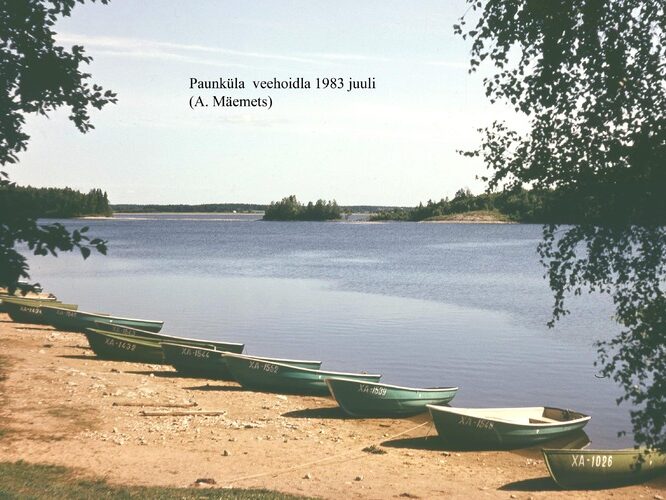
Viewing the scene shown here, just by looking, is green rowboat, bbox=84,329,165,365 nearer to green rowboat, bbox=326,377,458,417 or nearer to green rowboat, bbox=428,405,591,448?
green rowboat, bbox=326,377,458,417

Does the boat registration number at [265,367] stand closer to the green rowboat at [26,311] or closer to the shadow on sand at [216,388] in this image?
the shadow on sand at [216,388]

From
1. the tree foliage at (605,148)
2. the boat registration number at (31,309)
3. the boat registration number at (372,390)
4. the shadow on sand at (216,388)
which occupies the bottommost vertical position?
the shadow on sand at (216,388)

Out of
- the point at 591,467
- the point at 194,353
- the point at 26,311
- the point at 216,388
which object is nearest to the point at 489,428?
the point at 591,467

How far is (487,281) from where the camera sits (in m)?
63.0

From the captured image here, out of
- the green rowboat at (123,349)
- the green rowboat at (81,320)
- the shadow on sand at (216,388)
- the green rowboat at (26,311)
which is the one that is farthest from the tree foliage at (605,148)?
the green rowboat at (26,311)

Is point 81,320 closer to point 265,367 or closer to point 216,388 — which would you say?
point 216,388

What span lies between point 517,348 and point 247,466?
20627 millimetres

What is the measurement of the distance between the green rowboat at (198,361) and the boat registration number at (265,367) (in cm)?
225

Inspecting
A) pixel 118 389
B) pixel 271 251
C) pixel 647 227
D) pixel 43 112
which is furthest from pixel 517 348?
pixel 271 251

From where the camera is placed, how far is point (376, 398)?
20.5 m

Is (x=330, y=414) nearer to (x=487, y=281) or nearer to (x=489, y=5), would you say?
(x=489, y=5)

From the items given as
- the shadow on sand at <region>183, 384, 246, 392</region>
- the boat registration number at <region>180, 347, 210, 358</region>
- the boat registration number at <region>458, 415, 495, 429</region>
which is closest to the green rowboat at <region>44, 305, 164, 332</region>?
the boat registration number at <region>180, 347, 210, 358</region>

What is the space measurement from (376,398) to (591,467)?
7.11 m

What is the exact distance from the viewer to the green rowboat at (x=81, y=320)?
1296 inches
